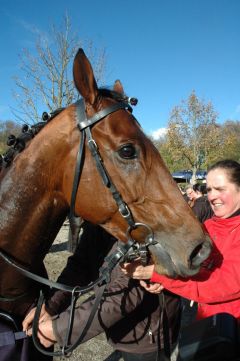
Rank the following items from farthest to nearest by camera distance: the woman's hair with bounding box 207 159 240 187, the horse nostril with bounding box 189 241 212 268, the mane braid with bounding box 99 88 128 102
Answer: the woman's hair with bounding box 207 159 240 187
the mane braid with bounding box 99 88 128 102
the horse nostril with bounding box 189 241 212 268

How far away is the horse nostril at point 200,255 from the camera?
5.61ft

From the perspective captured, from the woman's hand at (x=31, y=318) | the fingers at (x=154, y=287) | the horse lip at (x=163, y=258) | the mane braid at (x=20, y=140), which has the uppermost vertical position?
the mane braid at (x=20, y=140)

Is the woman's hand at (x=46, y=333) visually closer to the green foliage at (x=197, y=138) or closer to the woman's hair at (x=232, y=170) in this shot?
the woman's hair at (x=232, y=170)

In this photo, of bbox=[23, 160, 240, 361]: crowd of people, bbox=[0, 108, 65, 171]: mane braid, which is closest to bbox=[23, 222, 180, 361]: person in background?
bbox=[23, 160, 240, 361]: crowd of people

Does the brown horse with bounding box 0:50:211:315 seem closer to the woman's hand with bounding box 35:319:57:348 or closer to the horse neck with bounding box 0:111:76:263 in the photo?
the horse neck with bounding box 0:111:76:263

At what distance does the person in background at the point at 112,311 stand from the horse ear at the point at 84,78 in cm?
108

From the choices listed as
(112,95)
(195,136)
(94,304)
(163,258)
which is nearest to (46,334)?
(94,304)

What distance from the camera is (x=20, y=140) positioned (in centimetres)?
199

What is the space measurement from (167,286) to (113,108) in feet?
3.88

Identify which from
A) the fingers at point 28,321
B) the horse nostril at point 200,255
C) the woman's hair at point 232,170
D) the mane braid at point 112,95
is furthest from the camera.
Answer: the woman's hair at point 232,170

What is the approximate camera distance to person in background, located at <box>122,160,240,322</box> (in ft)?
6.11

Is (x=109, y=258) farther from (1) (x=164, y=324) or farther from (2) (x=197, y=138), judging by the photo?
(2) (x=197, y=138)

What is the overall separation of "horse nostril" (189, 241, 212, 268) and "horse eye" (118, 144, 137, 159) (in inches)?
26.3

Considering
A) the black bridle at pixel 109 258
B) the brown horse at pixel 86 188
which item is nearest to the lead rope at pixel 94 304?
the black bridle at pixel 109 258
